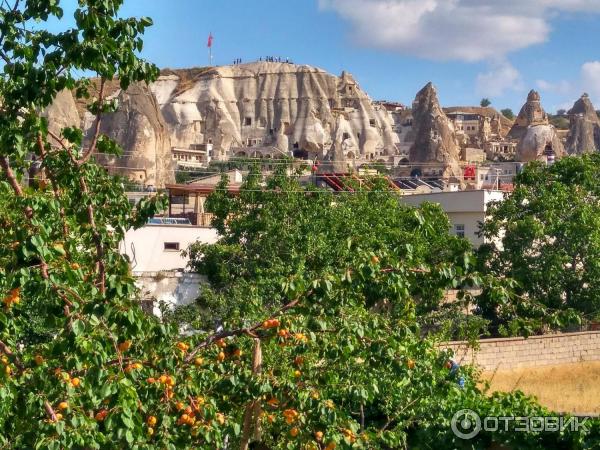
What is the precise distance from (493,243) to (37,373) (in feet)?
72.1

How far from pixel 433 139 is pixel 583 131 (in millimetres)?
25321

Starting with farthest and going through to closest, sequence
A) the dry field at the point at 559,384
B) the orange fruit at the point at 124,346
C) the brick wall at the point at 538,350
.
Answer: the brick wall at the point at 538,350 → the dry field at the point at 559,384 → the orange fruit at the point at 124,346

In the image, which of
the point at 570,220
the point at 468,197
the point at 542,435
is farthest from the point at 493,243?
the point at 542,435

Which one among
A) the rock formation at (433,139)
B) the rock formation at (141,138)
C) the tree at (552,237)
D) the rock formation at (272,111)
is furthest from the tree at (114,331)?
the rock formation at (272,111)

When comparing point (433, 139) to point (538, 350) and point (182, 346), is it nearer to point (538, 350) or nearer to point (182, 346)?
point (538, 350)

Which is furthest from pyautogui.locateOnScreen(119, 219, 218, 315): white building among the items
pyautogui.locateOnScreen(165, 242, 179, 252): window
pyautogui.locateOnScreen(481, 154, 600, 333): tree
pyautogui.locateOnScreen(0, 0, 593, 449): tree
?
pyautogui.locateOnScreen(0, 0, 593, 449): tree

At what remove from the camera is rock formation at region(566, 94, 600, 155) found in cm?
11531

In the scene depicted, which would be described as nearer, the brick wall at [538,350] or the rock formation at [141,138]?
the brick wall at [538,350]

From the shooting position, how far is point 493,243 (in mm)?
27062

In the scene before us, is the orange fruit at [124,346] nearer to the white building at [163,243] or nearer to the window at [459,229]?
the white building at [163,243]

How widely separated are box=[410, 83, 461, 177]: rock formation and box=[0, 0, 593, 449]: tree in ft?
285

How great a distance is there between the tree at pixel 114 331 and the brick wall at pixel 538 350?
1380 centimetres

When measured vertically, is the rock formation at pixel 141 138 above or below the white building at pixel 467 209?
above

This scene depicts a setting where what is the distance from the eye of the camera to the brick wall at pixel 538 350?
20.9 m
